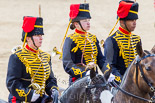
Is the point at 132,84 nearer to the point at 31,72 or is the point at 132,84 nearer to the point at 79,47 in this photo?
the point at 31,72

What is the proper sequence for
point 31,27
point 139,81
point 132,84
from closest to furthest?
point 139,81 → point 132,84 → point 31,27

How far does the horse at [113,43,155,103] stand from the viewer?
4.81m

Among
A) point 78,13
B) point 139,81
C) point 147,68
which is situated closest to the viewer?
point 147,68

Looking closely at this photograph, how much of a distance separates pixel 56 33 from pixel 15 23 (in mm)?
2100

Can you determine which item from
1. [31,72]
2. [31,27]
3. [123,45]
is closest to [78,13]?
[123,45]

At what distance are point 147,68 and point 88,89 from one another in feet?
2.79

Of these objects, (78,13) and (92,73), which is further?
(78,13)

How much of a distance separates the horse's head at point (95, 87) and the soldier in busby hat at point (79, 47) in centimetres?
93

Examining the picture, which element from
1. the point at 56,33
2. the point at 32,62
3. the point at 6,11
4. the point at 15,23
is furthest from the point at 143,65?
→ the point at 6,11

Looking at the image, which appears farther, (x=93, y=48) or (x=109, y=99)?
(x=93, y=48)

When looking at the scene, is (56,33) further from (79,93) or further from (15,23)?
(79,93)

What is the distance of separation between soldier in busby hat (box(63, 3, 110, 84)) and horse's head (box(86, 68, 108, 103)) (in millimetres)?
928

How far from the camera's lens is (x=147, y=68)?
480cm

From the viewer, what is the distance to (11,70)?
5738 millimetres
